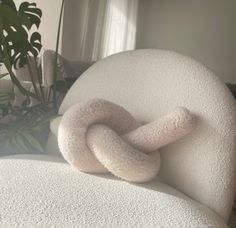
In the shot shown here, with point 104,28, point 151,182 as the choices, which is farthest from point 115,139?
point 104,28

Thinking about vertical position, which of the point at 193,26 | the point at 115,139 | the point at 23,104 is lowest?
the point at 23,104

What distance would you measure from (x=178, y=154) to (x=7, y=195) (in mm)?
384

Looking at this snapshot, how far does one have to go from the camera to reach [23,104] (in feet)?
4.27

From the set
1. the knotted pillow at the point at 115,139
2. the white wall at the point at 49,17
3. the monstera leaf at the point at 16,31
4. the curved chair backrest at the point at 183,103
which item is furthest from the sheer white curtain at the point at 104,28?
A: the knotted pillow at the point at 115,139

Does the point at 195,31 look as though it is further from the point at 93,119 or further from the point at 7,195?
the point at 7,195

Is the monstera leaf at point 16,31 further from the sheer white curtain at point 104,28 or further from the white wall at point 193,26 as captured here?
the white wall at point 193,26

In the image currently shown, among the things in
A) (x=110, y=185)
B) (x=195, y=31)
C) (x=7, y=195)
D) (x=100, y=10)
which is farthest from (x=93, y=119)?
(x=195, y=31)

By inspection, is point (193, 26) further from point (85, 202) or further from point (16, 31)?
point (85, 202)

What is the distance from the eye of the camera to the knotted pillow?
0.73 m

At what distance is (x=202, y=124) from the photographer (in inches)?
30.2

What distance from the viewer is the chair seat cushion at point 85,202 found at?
0.56 meters

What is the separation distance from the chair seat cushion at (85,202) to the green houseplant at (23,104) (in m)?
0.28

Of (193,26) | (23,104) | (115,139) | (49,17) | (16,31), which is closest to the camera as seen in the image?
(115,139)

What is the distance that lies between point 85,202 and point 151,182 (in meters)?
0.21
